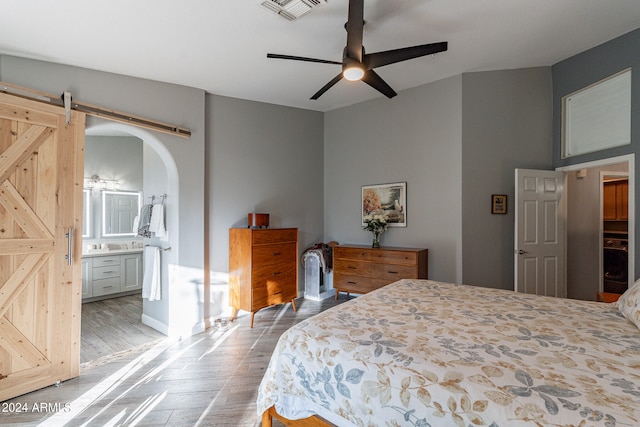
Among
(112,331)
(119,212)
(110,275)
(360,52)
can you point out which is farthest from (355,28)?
(119,212)

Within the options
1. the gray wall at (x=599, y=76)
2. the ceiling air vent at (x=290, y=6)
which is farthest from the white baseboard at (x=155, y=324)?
the gray wall at (x=599, y=76)

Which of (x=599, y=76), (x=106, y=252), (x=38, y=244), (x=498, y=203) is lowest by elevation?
(x=106, y=252)

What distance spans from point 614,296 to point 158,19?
4.52m

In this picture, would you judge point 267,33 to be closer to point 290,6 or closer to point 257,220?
point 290,6

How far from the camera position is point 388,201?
4387 millimetres

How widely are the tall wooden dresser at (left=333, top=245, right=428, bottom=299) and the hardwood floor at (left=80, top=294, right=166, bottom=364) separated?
94.6 inches

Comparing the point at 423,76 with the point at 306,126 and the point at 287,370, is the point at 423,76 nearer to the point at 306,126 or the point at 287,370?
the point at 306,126

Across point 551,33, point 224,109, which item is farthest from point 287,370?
point 551,33

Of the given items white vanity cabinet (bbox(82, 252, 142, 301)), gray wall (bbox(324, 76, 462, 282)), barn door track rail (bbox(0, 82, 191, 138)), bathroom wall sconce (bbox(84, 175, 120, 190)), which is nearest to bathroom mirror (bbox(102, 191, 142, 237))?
bathroom wall sconce (bbox(84, 175, 120, 190))

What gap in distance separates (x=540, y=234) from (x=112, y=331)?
5.23 meters

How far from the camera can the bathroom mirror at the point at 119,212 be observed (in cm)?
511

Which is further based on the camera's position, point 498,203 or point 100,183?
point 100,183

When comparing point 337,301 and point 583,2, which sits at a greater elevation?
point 583,2

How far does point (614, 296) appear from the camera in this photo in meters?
2.60
